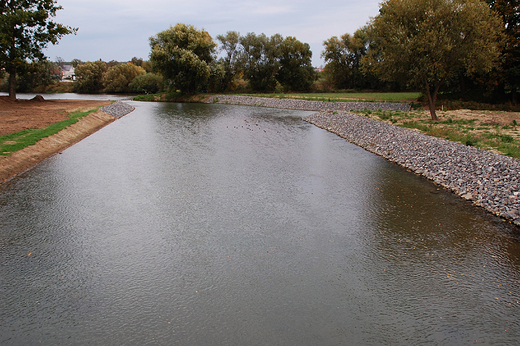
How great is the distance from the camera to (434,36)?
2206cm

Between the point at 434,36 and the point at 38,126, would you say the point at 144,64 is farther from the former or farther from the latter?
the point at 434,36

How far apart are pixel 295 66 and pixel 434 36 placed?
4305 centimetres

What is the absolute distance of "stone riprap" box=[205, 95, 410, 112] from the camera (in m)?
37.7

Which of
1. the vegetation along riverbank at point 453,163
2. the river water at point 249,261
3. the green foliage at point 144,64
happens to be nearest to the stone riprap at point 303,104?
the vegetation along riverbank at point 453,163

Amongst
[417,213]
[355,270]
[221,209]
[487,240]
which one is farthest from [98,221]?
[487,240]

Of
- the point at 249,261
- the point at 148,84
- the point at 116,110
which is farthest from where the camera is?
the point at 148,84

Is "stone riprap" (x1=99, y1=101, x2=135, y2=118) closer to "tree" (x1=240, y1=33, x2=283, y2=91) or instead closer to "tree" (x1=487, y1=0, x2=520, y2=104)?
"tree" (x1=240, y1=33, x2=283, y2=91)

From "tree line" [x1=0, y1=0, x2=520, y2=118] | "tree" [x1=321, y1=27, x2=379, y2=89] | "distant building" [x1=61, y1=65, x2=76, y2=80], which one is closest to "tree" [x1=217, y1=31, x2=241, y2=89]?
"tree line" [x1=0, y1=0, x2=520, y2=118]

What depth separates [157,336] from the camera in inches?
210

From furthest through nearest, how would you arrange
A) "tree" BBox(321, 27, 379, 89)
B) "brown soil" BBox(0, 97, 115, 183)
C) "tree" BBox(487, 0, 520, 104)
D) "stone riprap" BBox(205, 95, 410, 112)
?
"tree" BBox(321, 27, 379, 89), "stone riprap" BBox(205, 95, 410, 112), "tree" BBox(487, 0, 520, 104), "brown soil" BBox(0, 97, 115, 183)

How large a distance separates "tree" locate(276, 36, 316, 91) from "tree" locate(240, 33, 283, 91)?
1458 mm

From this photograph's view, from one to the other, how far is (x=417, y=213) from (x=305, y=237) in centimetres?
398

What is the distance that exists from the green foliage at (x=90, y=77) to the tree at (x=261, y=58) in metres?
38.7

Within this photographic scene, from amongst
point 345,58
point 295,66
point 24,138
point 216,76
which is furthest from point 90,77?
point 24,138
